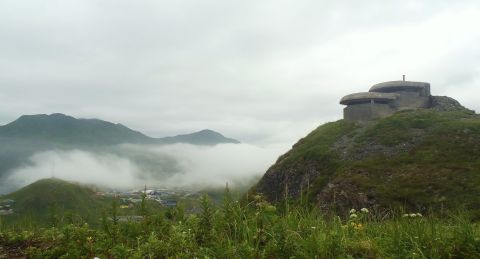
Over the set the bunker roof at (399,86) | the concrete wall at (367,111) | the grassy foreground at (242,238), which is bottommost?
the grassy foreground at (242,238)

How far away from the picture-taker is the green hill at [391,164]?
53.7 m

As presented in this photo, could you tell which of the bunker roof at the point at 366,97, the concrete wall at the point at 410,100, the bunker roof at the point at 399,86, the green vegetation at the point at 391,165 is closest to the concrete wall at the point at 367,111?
the bunker roof at the point at 366,97

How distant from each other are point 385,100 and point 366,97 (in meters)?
6.72

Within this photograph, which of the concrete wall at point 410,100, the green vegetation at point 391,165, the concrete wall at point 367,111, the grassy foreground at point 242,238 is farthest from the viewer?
the concrete wall at point 410,100

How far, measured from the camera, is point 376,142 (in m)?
76.2

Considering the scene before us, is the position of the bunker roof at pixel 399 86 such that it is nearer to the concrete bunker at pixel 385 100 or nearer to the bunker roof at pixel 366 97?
the concrete bunker at pixel 385 100

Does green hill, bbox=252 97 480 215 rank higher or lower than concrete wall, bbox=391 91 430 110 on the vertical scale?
lower

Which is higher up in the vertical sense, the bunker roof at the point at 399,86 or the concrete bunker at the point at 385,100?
the bunker roof at the point at 399,86

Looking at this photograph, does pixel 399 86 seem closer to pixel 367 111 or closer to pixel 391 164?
pixel 367 111

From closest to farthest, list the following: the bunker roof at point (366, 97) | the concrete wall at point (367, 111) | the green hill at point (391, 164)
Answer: the green hill at point (391, 164) → the concrete wall at point (367, 111) → the bunker roof at point (366, 97)

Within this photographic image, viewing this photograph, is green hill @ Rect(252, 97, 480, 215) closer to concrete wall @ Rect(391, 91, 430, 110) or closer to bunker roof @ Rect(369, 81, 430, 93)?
concrete wall @ Rect(391, 91, 430, 110)

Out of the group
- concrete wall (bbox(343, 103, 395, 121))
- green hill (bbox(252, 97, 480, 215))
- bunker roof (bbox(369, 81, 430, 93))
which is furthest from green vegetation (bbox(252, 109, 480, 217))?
bunker roof (bbox(369, 81, 430, 93))

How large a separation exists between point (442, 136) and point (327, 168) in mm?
21495

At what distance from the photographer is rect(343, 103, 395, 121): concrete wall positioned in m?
98.4
